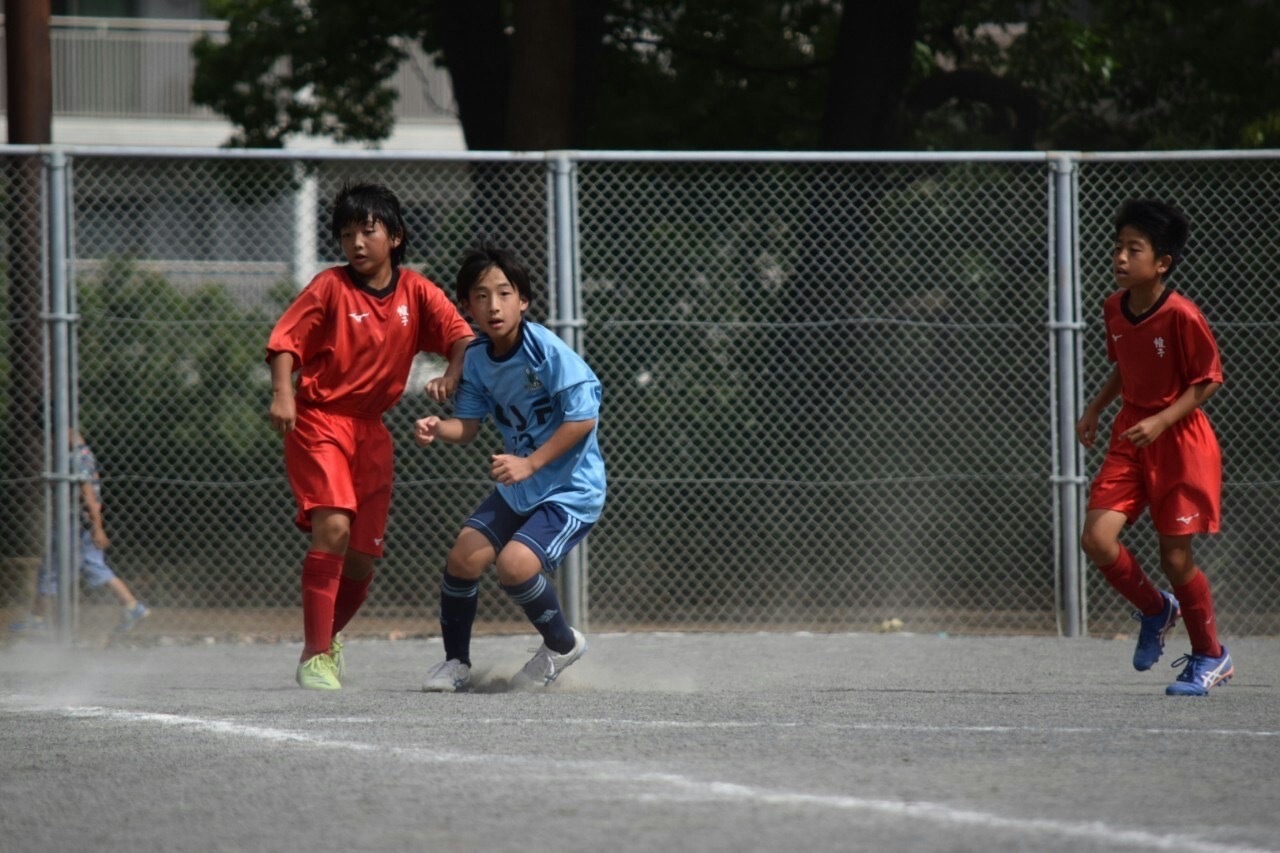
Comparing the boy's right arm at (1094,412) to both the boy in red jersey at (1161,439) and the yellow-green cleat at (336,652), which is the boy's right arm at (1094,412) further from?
the yellow-green cleat at (336,652)

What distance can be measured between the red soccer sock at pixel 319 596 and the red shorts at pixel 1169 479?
9.94 feet

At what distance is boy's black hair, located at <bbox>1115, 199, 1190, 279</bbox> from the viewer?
6.24 m

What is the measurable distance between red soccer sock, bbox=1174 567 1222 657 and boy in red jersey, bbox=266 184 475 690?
9.85 ft

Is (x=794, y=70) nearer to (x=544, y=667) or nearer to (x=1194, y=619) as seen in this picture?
(x=1194, y=619)

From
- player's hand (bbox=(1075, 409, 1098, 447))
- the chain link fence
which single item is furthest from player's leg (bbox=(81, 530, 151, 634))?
player's hand (bbox=(1075, 409, 1098, 447))

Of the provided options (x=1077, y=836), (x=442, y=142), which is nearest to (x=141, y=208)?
(x=1077, y=836)

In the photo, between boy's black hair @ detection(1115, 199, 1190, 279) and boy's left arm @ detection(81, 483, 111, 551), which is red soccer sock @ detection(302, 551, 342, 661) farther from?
boy's black hair @ detection(1115, 199, 1190, 279)

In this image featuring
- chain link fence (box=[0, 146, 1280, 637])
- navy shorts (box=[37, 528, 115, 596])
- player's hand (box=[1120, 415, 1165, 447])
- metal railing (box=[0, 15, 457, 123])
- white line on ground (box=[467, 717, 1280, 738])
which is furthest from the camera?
metal railing (box=[0, 15, 457, 123])

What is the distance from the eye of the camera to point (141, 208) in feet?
34.2

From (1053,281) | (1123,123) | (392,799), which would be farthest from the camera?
(1123,123)

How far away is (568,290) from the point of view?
8.92 metres

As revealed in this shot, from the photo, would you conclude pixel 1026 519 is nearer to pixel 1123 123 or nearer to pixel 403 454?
pixel 403 454

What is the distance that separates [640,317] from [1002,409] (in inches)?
84.2

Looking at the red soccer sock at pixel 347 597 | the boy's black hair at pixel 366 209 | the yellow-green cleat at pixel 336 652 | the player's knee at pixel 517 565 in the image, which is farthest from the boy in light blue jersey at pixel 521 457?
the red soccer sock at pixel 347 597
